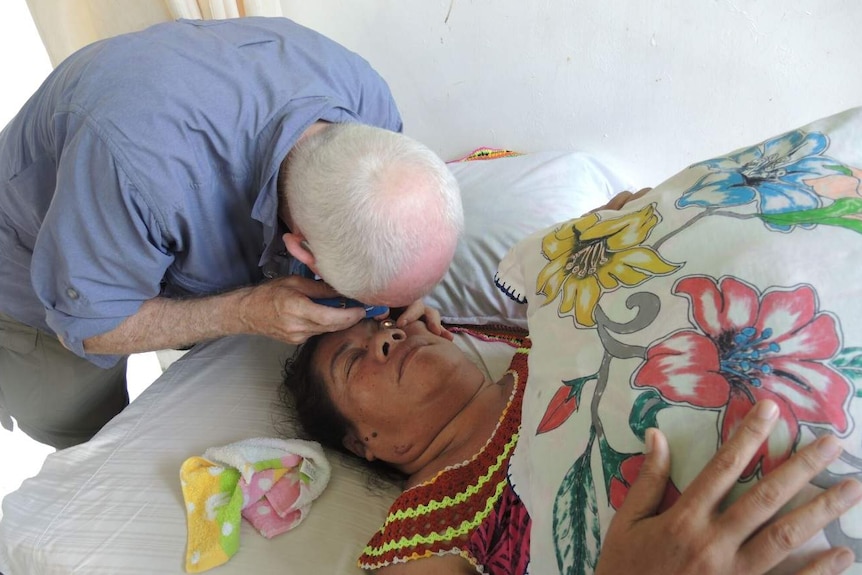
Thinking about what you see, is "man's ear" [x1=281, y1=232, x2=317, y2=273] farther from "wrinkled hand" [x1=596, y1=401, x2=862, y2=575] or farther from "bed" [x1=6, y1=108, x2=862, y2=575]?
"wrinkled hand" [x1=596, y1=401, x2=862, y2=575]

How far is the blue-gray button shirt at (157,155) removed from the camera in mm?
940

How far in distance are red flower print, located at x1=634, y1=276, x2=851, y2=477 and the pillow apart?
2.34ft

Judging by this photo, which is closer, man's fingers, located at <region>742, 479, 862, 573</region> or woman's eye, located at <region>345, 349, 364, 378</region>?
man's fingers, located at <region>742, 479, 862, 573</region>

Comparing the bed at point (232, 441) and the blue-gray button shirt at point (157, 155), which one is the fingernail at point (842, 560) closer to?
the bed at point (232, 441)

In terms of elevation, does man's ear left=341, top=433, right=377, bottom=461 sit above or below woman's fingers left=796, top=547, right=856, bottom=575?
below

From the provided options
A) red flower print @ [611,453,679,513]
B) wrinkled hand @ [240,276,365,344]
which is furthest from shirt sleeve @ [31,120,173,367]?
red flower print @ [611,453,679,513]

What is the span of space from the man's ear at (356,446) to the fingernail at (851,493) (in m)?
0.86

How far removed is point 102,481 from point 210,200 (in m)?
0.62

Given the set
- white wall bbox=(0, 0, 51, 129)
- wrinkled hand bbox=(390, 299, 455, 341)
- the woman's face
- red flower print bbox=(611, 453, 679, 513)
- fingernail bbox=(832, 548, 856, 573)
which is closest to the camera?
fingernail bbox=(832, 548, 856, 573)

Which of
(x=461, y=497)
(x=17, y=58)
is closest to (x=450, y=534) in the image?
(x=461, y=497)

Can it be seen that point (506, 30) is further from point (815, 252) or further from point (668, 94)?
point (815, 252)

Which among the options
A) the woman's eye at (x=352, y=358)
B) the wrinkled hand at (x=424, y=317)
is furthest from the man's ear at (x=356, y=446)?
the wrinkled hand at (x=424, y=317)

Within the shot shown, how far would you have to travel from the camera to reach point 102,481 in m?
1.17

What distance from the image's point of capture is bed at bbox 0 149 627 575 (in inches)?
41.2
